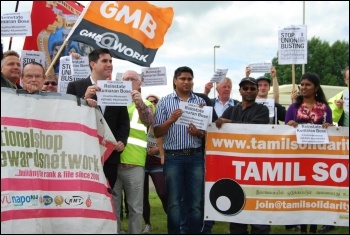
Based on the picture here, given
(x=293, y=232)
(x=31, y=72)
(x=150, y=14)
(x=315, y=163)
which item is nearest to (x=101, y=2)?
(x=150, y=14)

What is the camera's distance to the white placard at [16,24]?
7.91 m

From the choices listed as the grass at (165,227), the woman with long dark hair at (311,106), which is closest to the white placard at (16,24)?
the grass at (165,227)

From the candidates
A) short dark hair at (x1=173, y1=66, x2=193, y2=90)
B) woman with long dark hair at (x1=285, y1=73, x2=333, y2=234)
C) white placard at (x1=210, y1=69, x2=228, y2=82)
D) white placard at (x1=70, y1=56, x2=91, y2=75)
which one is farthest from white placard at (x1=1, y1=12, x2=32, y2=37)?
woman with long dark hair at (x1=285, y1=73, x2=333, y2=234)

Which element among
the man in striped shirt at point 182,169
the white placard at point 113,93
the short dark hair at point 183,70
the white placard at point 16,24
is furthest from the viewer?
the white placard at point 16,24

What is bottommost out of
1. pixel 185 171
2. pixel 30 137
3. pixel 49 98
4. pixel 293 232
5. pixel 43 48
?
pixel 293 232

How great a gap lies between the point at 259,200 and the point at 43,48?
542cm

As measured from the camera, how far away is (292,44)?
26.7 feet

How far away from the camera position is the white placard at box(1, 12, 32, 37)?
26.0ft

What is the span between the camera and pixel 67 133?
17.4 ft

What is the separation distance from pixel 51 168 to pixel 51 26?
529 cm

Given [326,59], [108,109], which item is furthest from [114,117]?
[326,59]

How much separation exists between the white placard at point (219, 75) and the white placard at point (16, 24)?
118 inches

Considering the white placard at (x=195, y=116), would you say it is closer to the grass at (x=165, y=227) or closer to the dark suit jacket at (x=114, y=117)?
the dark suit jacket at (x=114, y=117)

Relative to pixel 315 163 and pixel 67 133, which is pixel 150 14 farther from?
pixel 315 163
